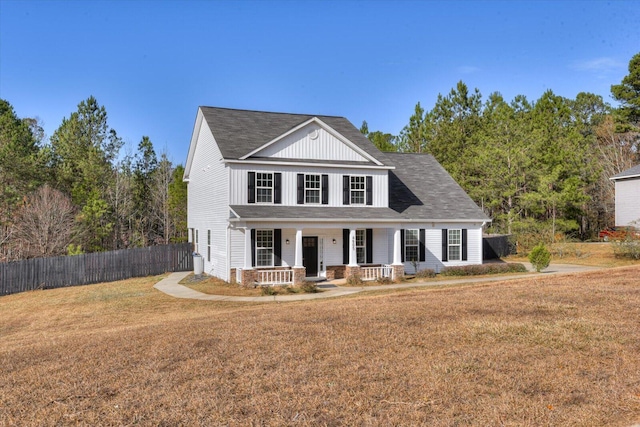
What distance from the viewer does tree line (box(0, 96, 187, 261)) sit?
102ft

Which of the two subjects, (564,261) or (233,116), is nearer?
(233,116)

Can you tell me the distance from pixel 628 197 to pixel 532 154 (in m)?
9.65

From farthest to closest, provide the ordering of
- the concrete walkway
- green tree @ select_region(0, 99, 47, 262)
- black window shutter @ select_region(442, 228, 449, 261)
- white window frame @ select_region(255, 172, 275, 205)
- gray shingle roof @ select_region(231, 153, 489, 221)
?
1. green tree @ select_region(0, 99, 47, 262)
2. black window shutter @ select_region(442, 228, 449, 261)
3. white window frame @ select_region(255, 172, 275, 205)
4. gray shingle roof @ select_region(231, 153, 489, 221)
5. the concrete walkway

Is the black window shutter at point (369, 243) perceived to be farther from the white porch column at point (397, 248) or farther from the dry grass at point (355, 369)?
the dry grass at point (355, 369)

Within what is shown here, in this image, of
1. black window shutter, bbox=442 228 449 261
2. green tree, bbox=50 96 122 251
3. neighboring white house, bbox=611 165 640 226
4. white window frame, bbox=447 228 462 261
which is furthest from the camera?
neighboring white house, bbox=611 165 640 226

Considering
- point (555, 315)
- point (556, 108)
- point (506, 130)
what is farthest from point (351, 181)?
point (556, 108)

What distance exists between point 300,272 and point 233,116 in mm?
9543

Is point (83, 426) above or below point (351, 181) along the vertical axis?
below

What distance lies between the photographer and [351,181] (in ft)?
75.6

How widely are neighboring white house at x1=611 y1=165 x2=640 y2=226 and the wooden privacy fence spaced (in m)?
35.6

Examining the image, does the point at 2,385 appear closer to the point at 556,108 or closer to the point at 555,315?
the point at 555,315

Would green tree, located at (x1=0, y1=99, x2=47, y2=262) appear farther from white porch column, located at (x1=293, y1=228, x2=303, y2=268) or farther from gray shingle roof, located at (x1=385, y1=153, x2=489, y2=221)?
gray shingle roof, located at (x1=385, y1=153, x2=489, y2=221)

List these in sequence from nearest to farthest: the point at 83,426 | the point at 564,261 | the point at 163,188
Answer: the point at 83,426
the point at 564,261
the point at 163,188

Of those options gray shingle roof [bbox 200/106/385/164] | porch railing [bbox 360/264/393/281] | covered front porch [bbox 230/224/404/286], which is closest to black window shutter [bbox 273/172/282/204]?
covered front porch [bbox 230/224/404/286]
